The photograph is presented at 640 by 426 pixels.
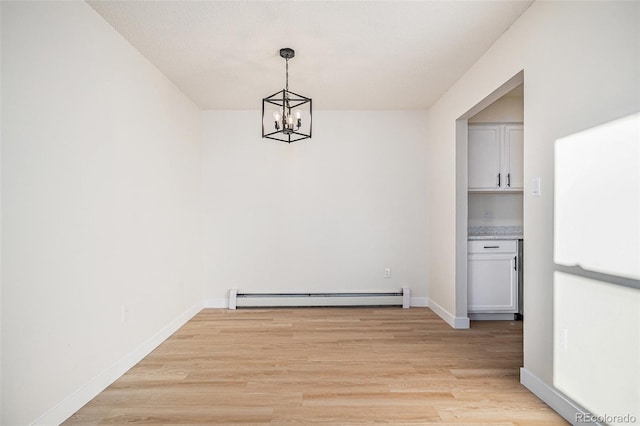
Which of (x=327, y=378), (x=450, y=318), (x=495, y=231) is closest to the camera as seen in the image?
(x=327, y=378)

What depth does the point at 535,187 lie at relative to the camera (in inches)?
91.6

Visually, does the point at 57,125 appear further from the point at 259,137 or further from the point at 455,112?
the point at 455,112

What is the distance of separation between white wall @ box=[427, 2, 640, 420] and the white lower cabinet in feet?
4.88

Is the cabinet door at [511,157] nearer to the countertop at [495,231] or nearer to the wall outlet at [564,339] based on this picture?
the countertop at [495,231]

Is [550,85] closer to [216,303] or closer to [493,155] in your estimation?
[493,155]

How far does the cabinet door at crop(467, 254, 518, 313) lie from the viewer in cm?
392

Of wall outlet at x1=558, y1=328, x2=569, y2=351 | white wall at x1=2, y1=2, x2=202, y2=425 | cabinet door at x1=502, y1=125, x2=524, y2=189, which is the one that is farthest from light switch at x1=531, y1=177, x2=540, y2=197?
white wall at x1=2, y1=2, x2=202, y2=425

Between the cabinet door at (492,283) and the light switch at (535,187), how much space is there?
66.4 inches

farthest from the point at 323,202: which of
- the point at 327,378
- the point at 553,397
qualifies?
the point at 553,397

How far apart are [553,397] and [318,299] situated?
9.45 feet

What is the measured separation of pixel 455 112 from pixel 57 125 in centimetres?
338

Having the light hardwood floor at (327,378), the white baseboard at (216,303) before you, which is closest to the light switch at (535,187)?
the light hardwood floor at (327,378)

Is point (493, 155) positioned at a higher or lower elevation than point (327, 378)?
higher

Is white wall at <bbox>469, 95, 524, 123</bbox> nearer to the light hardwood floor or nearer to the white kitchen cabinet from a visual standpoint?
the white kitchen cabinet
